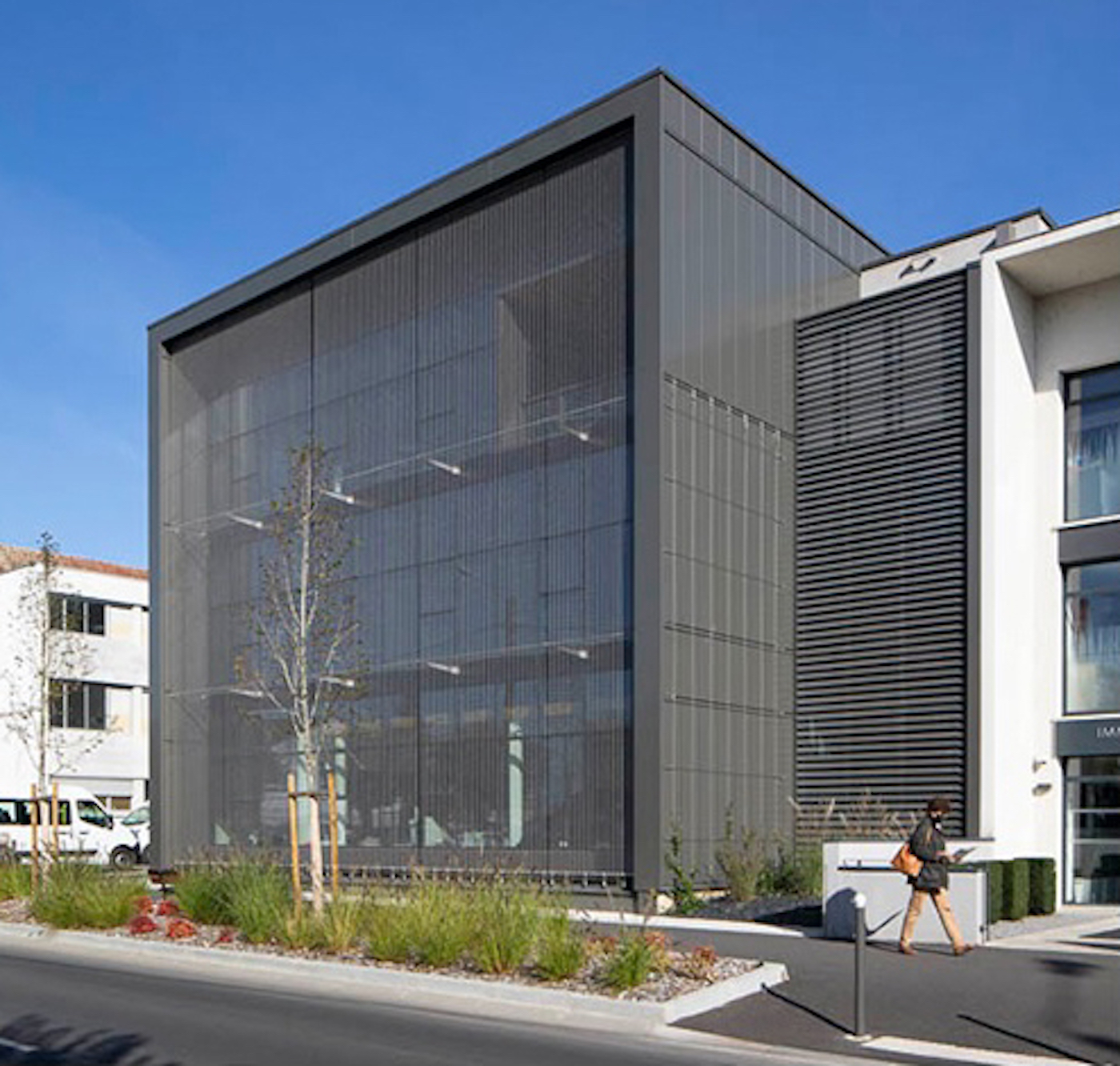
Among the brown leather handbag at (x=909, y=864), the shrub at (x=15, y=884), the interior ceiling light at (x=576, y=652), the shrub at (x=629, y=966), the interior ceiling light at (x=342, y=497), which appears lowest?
the shrub at (x=15, y=884)

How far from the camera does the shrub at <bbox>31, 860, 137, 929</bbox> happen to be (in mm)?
19953

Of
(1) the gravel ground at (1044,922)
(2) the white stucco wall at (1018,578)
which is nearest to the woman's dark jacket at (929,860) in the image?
(1) the gravel ground at (1044,922)

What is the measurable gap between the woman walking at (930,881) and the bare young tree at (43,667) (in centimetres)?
1768

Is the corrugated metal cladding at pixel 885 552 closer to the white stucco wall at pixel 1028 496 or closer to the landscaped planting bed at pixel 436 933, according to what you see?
the white stucco wall at pixel 1028 496

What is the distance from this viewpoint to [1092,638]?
2411 cm

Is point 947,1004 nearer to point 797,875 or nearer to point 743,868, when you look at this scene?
point 743,868

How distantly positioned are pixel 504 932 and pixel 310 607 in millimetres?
9959

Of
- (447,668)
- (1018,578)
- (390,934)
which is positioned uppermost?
(1018,578)

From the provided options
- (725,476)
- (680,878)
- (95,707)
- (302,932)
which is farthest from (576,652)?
(95,707)

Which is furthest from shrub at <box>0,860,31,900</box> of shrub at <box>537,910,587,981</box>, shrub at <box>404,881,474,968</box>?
shrub at <box>537,910,587,981</box>

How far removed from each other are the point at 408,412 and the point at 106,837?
19871 millimetres

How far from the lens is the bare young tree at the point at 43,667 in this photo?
29.5 meters

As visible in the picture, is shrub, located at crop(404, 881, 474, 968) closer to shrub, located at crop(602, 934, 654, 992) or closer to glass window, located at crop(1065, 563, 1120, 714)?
shrub, located at crop(602, 934, 654, 992)

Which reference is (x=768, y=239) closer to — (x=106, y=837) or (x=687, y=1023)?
(x=687, y=1023)
